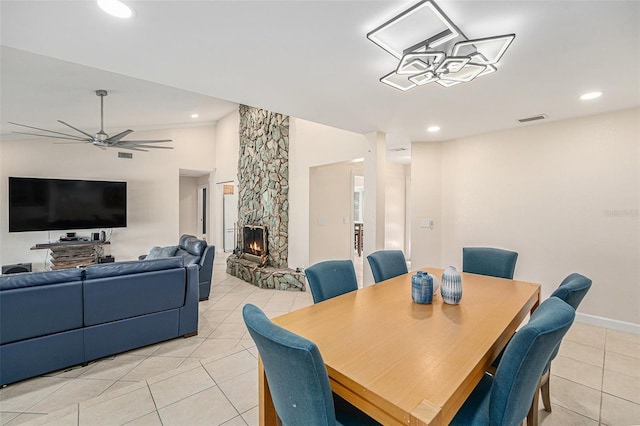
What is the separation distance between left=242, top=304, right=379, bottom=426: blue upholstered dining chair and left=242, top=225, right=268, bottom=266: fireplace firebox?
14.9 ft

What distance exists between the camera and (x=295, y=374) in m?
0.95

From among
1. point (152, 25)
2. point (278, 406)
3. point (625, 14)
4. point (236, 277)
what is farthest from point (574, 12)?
point (236, 277)

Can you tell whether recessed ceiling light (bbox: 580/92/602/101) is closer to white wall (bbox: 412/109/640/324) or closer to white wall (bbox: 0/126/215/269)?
white wall (bbox: 412/109/640/324)

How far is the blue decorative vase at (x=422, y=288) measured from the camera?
1820 mm

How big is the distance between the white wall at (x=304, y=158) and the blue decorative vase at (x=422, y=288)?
2850mm

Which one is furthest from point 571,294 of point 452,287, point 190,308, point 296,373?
point 190,308

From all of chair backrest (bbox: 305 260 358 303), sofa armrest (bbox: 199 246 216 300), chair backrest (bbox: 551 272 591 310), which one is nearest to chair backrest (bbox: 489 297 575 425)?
chair backrest (bbox: 551 272 591 310)

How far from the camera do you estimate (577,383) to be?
2215 millimetres

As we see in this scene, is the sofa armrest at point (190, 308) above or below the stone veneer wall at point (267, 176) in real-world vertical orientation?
below

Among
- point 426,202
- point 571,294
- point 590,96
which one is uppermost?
point 590,96

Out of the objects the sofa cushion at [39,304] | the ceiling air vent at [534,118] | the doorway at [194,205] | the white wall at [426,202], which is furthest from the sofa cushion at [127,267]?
the doorway at [194,205]

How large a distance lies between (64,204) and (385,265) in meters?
6.11

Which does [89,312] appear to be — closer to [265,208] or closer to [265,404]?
[265,404]

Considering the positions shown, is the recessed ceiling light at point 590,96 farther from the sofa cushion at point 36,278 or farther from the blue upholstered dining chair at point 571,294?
the sofa cushion at point 36,278
